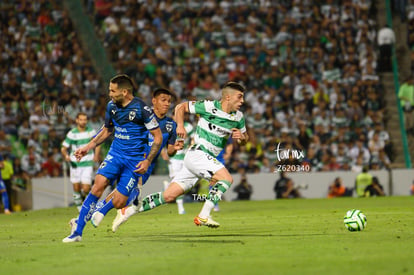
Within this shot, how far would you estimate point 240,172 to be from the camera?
27.8 metres

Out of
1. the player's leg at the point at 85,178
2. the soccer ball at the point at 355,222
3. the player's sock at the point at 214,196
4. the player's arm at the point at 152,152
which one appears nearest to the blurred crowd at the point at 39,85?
the player's leg at the point at 85,178

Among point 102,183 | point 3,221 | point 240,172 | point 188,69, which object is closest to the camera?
point 102,183

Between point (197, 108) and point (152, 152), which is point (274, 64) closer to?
point (197, 108)

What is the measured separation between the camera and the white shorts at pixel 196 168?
13.9 m

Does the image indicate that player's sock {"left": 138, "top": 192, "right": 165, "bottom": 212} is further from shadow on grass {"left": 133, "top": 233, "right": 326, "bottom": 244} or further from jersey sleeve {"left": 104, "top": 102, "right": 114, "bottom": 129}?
jersey sleeve {"left": 104, "top": 102, "right": 114, "bottom": 129}

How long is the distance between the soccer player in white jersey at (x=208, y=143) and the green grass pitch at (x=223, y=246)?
0.66 metres

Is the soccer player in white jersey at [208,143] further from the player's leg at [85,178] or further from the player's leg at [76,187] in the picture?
the player's leg at [76,187]

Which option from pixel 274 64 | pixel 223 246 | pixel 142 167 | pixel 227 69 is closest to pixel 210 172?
pixel 142 167

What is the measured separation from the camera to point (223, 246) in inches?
459

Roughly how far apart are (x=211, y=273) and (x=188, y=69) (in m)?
23.1

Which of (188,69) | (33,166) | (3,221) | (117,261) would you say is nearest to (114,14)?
(188,69)

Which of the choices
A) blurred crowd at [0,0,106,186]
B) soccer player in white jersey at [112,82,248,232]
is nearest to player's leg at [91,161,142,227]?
soccer player in white jersey at [112,82,248,232]

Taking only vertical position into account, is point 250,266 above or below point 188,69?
below

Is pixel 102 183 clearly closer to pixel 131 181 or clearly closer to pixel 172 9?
pixel 131 181
